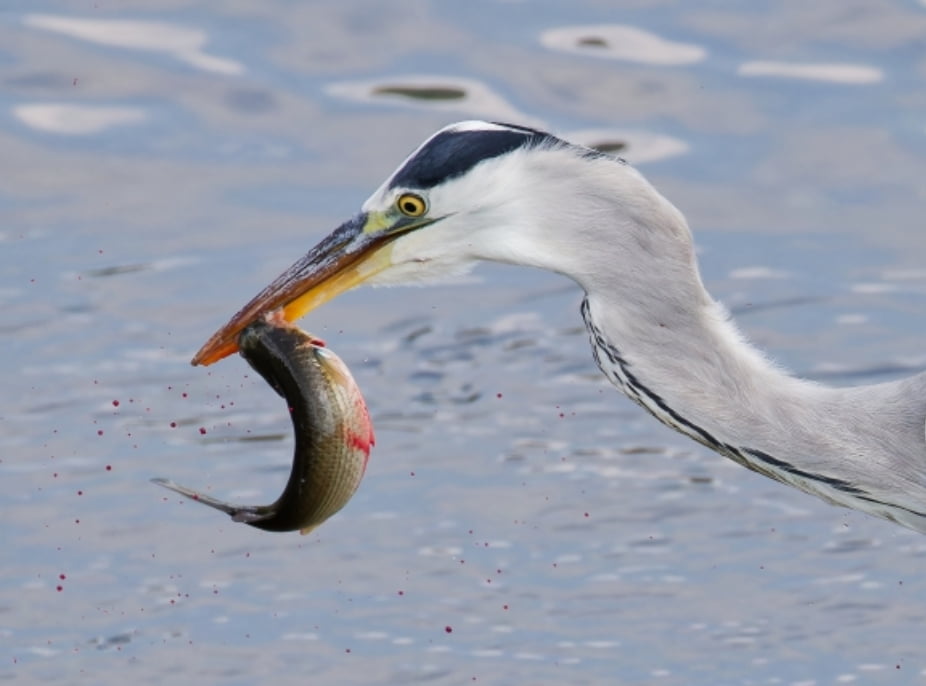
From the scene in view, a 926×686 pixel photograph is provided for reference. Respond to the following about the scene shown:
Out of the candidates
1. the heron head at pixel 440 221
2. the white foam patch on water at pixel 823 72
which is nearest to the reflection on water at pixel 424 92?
the white foam patch on water at pixel 823 72

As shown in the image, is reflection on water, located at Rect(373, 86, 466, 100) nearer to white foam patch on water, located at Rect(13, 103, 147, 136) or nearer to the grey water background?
the grey water background

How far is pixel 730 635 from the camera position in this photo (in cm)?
604

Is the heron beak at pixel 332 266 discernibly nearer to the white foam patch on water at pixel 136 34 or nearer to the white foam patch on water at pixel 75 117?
the white foam patch on water at pixel 75 117

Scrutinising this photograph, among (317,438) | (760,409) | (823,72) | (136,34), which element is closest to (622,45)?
(823,72)

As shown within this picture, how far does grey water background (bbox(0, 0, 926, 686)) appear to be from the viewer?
6.09 metres

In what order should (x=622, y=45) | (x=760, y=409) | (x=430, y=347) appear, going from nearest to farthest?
(x=760, y=409), (x=430, y=347), (x=622, y=45)

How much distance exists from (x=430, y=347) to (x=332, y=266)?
256 cm

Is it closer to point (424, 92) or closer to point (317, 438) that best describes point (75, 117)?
point (424, 92)

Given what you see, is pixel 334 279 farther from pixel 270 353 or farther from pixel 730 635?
pixel 730 635

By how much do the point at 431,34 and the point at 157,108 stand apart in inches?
43.4

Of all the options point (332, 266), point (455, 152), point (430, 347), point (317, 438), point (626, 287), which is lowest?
point (430, 347)

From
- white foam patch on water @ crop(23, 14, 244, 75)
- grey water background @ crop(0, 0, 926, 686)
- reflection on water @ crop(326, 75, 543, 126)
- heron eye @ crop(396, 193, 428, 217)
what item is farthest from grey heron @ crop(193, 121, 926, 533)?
white foam patch on water @ crop(23, 14, 244, 75)

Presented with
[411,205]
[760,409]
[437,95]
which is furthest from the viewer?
[437,95]

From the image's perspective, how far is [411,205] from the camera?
493cm
